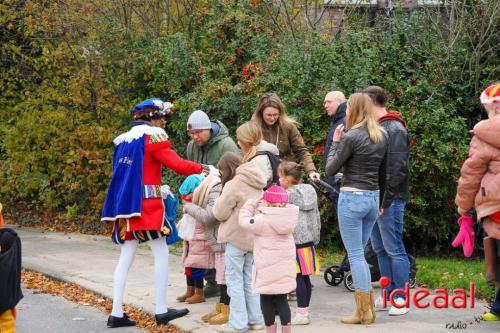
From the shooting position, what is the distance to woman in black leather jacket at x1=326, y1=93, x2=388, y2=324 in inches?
271

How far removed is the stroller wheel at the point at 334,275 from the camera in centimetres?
867

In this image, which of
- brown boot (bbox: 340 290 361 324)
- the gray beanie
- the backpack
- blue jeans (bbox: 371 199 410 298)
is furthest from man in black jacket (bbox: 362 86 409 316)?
the gray beanie

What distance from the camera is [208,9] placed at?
518 inches

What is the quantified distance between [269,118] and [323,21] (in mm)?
6553

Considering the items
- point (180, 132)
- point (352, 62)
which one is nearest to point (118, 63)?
point (180, 132)

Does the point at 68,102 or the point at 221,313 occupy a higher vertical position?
the point at 68,102

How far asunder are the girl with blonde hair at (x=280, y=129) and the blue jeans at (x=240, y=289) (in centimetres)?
149

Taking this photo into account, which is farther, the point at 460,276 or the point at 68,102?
the point at 68,102

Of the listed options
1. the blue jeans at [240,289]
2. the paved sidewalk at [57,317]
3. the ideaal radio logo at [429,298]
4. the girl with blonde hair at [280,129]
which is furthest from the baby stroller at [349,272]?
the paved sidewalk at [57,317]

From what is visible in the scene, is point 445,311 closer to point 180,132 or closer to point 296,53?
point 296,53

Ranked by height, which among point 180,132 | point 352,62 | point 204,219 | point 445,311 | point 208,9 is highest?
point 208,9

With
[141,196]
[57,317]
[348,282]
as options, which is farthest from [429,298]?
[57,317]

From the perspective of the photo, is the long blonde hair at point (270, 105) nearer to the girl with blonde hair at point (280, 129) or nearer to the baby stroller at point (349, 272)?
the girl with blonde hair at point (280, 129)

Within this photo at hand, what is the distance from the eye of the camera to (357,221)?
22.7ft
